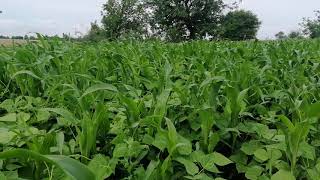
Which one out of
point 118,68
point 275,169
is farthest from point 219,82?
point 118,68

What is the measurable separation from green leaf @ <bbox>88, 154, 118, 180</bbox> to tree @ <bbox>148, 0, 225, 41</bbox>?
50.0m

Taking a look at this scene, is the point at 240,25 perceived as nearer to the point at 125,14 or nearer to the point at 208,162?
the point at 125,14

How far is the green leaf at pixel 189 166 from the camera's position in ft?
3.34

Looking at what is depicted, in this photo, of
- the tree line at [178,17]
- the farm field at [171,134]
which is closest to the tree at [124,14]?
the tree line at [178,17]

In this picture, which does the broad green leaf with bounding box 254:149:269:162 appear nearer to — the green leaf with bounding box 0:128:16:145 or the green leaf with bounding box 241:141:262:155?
the green leaf with bounding box 241:141:262:155

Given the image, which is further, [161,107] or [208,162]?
[161,107]

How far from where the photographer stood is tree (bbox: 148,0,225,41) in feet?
171

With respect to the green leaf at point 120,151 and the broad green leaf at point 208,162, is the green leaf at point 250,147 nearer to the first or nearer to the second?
the broad green leaf at point 208,162

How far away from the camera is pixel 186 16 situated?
5194cm

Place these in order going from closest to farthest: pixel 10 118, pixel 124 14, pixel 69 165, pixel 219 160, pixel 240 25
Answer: pixel 69 165, pixel 219 160, pixel 10 118, pixel 124 14, pixel 240 25

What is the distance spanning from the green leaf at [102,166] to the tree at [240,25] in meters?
51.3

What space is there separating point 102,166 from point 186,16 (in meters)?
51.8

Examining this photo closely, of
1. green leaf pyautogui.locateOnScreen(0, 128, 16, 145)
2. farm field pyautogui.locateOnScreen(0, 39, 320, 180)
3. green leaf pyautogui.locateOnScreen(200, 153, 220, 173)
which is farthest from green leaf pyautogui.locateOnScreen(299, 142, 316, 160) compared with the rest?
green leaf pyautogui.locateOnScreen(0, 128, 16, 145)

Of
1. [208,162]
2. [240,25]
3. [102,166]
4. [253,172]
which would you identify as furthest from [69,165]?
[240,25]
